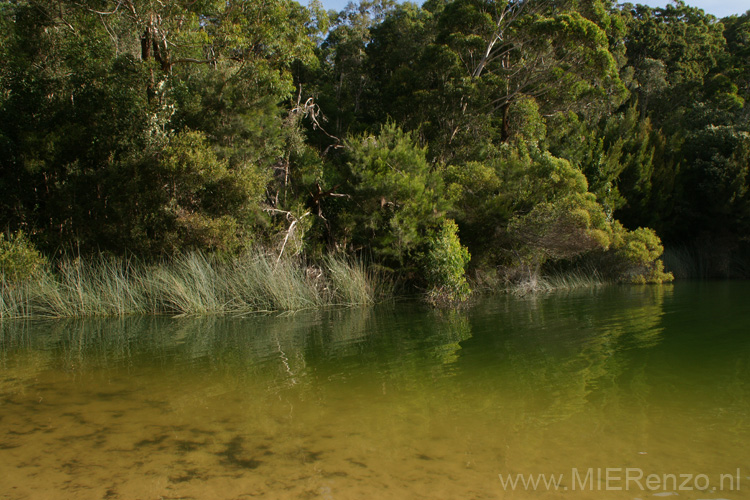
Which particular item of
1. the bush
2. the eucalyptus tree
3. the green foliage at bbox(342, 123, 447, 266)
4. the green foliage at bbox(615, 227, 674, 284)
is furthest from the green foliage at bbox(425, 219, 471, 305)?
the bush

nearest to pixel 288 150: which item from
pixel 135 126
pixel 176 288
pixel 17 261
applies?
pixel 135 126

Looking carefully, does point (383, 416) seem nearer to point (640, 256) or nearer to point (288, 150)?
point (288, 150)

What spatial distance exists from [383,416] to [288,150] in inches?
447

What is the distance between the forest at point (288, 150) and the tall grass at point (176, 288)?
43cm

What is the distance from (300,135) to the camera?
47.8 ft

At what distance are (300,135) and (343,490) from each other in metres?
12.6

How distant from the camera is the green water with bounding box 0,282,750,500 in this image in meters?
2.89

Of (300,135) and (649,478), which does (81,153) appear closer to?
(300,135)

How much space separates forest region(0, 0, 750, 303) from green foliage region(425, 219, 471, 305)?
0.14 ft

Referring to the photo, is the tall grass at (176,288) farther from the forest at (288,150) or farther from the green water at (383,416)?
the green water at (383,416)

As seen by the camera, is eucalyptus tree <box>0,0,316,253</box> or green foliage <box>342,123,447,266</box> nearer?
eucalyptus tree <box>0,0,316,253</box>

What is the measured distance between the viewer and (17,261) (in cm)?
1067

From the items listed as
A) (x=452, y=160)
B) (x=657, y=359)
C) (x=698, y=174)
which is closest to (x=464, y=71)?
(x=452, y=160)

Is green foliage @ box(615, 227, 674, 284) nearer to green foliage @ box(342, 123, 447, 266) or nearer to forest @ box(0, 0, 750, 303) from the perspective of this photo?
forest @ box(0, 0, 750, 303)
